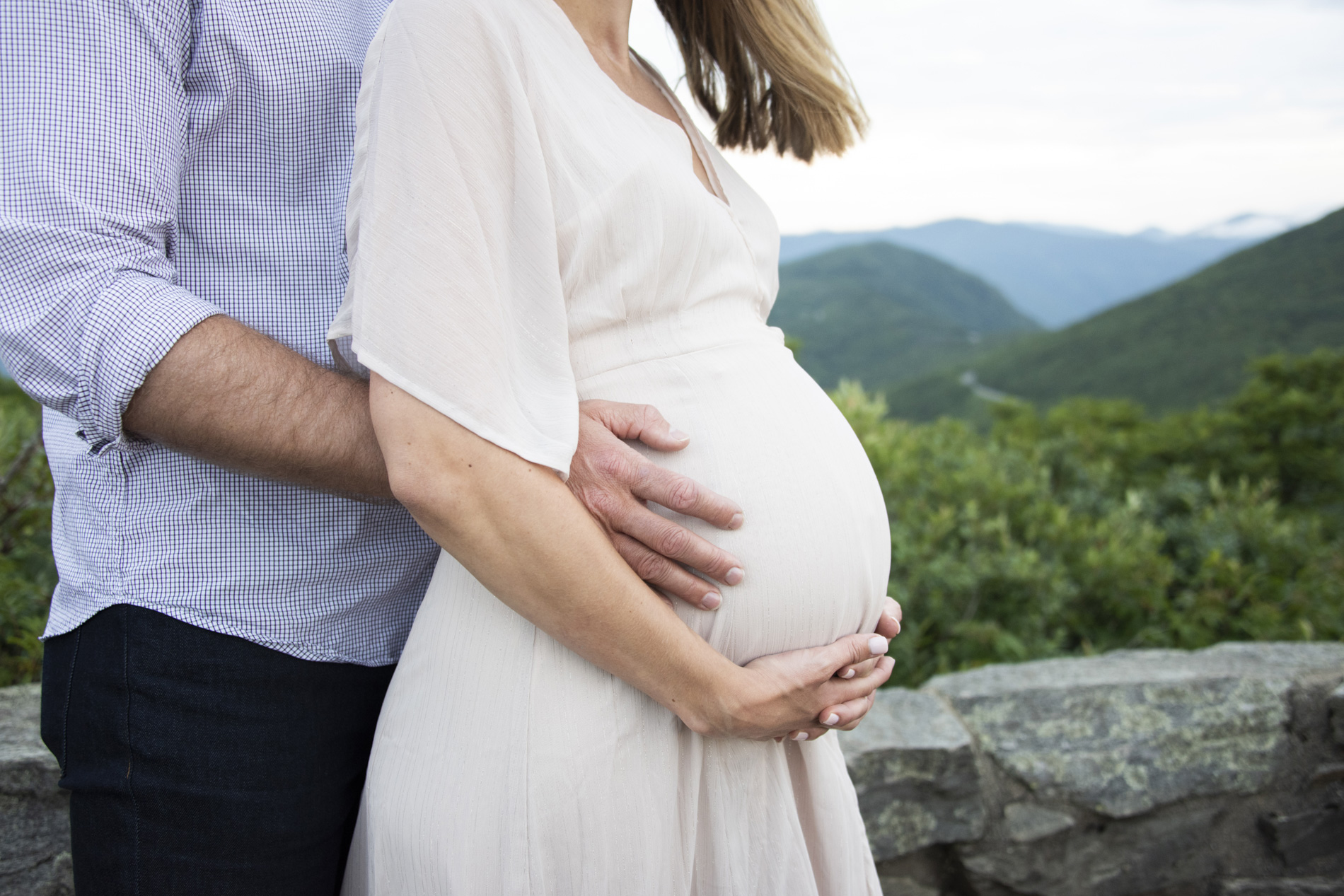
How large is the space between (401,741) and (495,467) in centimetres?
37

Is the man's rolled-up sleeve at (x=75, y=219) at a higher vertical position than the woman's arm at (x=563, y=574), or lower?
higher

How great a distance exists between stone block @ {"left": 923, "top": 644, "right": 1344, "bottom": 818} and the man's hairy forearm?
5.52 ft

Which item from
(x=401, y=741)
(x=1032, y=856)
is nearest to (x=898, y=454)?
(x=1032, y=856)

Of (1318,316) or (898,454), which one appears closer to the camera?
(898,454)

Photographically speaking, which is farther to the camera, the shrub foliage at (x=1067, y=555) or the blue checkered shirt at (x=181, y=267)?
the shrub foliage at (x=1067, y=555)

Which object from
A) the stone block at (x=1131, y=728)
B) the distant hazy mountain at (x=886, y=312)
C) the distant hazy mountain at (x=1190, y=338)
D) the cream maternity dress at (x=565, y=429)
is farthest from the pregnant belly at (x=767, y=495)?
the distant hazy mountain at (x=886, y=312)

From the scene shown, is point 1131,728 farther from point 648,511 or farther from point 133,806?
point 133,806

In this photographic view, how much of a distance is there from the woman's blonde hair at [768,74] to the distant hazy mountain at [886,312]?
2908cm

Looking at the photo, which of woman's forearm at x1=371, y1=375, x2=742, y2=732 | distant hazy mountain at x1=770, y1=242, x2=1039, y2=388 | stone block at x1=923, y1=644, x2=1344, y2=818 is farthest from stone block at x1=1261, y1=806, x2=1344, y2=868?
distant hazy mountain at x1=770, y1=242, x2=1039, y2=388

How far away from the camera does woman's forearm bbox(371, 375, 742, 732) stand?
2.78 feet

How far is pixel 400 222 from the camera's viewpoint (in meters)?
0.84

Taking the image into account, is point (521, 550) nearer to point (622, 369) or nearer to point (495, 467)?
point (495, 467)

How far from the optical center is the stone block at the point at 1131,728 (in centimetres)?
200

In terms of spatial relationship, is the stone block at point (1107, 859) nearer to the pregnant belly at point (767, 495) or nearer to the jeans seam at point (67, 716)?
the pregnant belly at point (767, 495)
